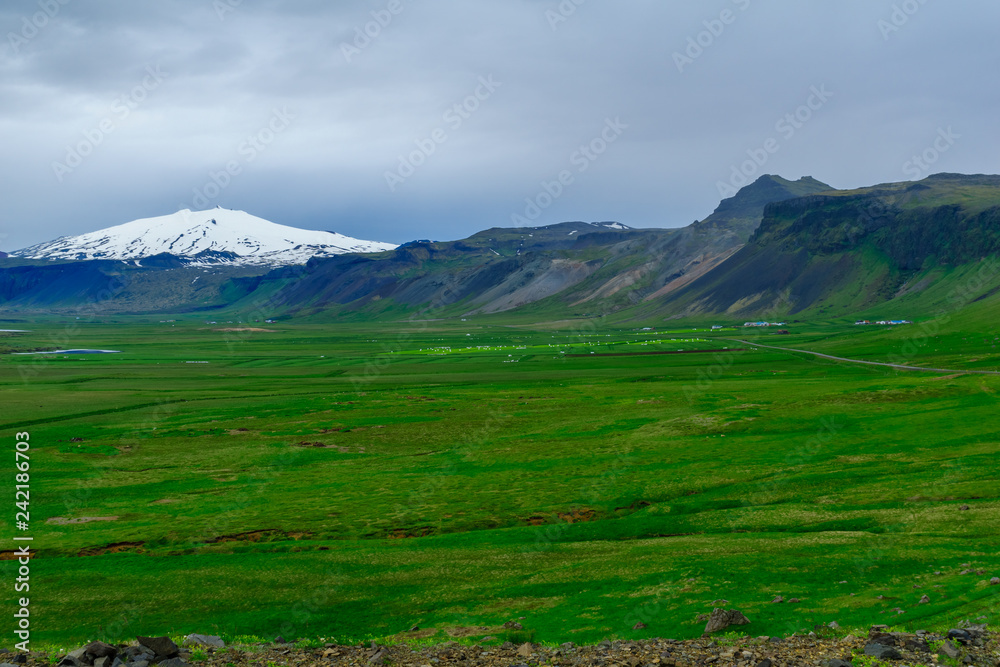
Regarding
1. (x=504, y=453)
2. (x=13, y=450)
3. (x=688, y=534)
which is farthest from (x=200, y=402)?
(x=688, y=534)

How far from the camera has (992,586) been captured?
2994cm

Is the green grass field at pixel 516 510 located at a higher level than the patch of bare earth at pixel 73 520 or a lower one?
lower

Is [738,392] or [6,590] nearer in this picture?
[6,590]

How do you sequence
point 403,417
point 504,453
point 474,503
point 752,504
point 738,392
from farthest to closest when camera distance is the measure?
1. point 738,392
2. point 403,417
3. point 504,453
4. point 474,503
5. point 752,504

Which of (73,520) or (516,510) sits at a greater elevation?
(73,520)

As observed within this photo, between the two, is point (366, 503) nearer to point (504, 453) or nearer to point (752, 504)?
point (504, 453)

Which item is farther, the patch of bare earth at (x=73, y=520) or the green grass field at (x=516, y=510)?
the patch of bare earth at (x=73, y=520)

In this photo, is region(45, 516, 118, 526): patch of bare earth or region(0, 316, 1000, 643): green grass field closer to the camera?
region(0, 316, 1000, 643): green grass field

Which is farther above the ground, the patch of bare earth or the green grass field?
the patch of bare earth

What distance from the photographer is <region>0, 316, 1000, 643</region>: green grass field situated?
111 feet

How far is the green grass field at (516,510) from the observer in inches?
1328

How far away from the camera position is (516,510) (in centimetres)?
5484

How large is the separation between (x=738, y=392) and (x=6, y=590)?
314 feet

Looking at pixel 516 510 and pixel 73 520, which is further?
pixel 516 510
